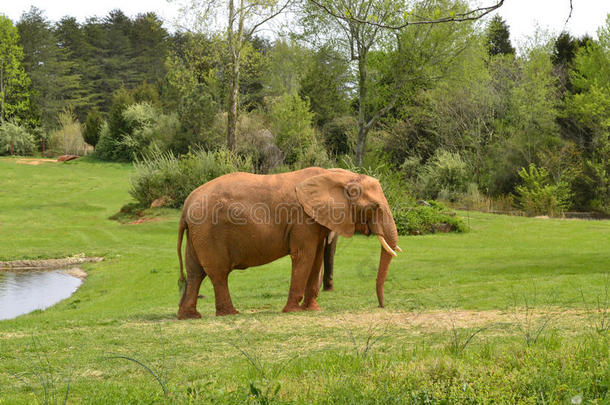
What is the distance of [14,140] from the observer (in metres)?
56.9

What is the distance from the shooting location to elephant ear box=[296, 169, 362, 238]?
981cm

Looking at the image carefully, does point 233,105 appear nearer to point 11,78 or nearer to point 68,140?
point 68,140

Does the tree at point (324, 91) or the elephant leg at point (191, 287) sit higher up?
the tree at point (324, 91)

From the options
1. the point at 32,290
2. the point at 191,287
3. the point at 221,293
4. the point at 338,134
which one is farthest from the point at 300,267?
the point at 338,134

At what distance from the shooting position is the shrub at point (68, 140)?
198 ft

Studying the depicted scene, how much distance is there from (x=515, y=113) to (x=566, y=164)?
6304 millimetres

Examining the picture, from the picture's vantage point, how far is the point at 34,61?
6994 centimetres

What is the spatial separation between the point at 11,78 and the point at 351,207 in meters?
63.8

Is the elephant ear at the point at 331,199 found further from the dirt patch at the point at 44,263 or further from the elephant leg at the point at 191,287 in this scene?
the dirt patch at the point at 44,263

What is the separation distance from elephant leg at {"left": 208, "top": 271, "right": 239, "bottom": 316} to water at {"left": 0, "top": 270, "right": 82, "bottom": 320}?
5.97m

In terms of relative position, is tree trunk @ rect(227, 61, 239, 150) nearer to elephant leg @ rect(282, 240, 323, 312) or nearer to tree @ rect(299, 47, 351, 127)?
tree @ rect(299, 47, 351, 127)

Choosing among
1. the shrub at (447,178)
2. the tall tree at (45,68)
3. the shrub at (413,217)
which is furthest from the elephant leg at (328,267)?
the tall tree at (45,68)

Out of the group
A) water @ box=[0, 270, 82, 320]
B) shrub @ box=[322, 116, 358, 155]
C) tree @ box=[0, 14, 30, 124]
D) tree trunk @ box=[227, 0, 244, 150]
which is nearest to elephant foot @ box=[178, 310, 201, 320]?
water @ box=[0, 270, 82, 320]

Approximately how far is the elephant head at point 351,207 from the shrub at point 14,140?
53.9m
